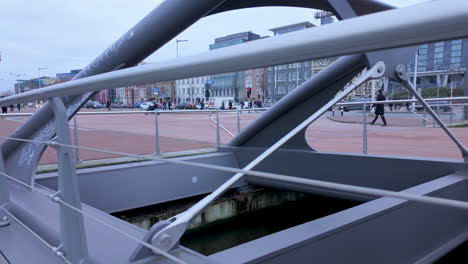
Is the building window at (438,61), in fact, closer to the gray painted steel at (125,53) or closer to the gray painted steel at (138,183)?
the gray painted steel at (138,183)

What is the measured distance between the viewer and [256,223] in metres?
5.46

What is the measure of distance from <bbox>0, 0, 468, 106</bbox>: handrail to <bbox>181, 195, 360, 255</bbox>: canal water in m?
4.41

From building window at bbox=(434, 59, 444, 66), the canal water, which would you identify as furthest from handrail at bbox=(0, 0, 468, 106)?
building window at bbox=(434, 59, 444, 66)

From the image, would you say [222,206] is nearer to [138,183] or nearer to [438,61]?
[138,183]

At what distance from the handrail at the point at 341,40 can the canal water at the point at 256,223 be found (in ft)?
14.5

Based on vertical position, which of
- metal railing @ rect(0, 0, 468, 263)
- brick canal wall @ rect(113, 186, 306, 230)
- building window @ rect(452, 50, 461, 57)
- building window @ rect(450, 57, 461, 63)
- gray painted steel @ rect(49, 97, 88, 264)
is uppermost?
building window @ rect(452, 50, 461, 57)

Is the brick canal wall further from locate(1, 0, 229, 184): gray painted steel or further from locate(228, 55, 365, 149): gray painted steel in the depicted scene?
locate(1, 0, 229, 184): gray painted steel

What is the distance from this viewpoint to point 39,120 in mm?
3025

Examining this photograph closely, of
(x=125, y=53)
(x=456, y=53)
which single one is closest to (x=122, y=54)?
(x=125, y=53)

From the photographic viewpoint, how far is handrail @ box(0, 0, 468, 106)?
465 mm

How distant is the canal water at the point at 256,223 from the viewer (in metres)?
4.87

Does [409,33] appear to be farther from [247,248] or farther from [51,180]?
[51,180]

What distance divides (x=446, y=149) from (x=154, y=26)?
6.61m

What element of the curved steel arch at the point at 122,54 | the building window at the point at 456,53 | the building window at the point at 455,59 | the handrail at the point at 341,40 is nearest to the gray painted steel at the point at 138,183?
the curved steel arch at the point at 122,54
